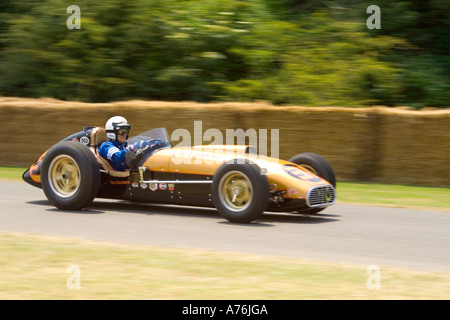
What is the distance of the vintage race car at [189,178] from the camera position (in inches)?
286

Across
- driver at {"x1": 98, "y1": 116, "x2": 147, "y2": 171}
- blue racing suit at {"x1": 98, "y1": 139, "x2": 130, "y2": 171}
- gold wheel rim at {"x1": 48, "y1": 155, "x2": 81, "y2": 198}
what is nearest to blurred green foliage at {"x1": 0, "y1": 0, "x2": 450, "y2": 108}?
driver at {"x1": 98, "y1": 116, "x2": 147, "y2": 171}

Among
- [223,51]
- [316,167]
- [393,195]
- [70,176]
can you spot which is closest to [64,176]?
[70,176]

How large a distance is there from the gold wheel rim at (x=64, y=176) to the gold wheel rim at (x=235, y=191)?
185 centimetres

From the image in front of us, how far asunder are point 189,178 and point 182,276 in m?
3.06

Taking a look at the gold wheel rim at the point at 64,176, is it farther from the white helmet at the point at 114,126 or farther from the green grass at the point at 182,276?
the green grass at the point at 182,276

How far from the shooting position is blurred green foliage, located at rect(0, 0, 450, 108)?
15.6m

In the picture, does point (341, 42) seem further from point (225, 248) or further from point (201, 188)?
point (225, 248)

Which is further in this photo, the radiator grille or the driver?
the driver

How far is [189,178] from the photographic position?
7.82 metres

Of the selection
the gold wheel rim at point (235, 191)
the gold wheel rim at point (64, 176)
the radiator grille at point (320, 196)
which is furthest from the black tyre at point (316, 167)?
the gold wheel rim at point (64, 176)

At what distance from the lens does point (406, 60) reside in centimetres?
1692

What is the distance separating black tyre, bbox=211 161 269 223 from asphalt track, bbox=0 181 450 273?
0.47 feet

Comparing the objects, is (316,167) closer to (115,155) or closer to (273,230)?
(273,230)

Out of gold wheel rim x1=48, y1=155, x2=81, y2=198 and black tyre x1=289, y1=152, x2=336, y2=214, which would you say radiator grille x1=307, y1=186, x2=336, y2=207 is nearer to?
black tyre x1=289, y1=152, x2=336, y2=214
